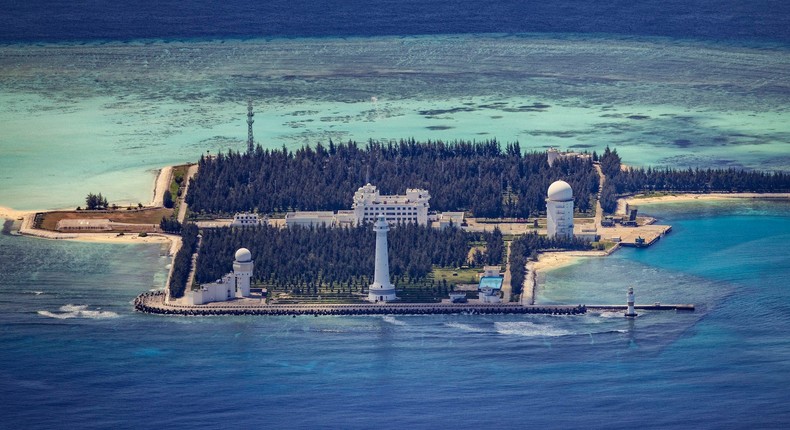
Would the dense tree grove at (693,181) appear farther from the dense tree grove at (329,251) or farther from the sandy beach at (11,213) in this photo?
the sandy beach at (11,213)

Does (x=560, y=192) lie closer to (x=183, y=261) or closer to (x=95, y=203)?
(x=183, y=261)

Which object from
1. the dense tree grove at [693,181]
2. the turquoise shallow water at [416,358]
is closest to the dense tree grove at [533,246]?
the turquoise shallow water at [416,358]

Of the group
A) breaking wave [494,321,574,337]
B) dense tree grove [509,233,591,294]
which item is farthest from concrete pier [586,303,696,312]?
dense tree grove [509,233,591,294]

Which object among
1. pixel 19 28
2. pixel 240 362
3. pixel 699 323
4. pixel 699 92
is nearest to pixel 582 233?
pixel 699 323

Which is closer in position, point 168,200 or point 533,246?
point 533,246

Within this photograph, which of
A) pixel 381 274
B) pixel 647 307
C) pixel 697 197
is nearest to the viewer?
pixel 647 307

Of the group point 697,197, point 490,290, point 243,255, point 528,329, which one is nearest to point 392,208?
point 243,255

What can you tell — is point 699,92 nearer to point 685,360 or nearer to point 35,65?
point 35,65
